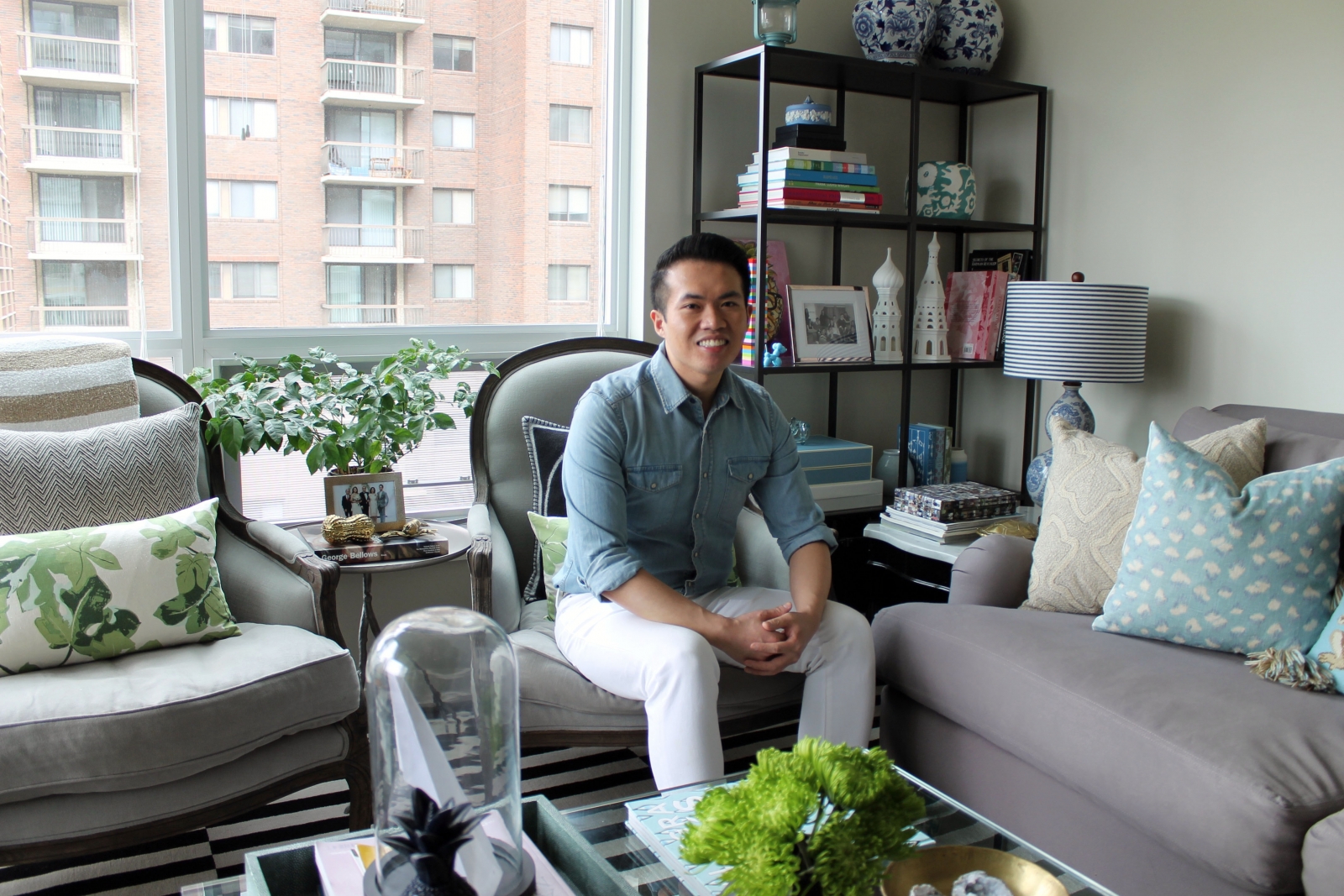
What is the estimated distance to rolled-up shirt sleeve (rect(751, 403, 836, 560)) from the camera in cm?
214

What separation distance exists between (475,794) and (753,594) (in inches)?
41.7

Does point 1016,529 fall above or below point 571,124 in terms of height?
below

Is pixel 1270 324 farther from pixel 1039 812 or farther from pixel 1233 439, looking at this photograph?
pixel 1039 812

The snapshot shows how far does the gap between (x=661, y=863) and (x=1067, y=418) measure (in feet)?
6.65

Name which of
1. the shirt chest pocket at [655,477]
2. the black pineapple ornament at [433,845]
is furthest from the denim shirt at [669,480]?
the black pineapple ornament at [433,845]

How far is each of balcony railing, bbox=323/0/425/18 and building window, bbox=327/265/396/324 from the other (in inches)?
25.9

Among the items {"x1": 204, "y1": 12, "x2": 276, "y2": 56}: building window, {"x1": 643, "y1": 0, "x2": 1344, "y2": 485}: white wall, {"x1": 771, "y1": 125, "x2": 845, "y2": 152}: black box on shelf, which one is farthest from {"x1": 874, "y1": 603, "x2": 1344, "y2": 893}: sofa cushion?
{"x1": 204, "y1": 12, "x2": 276, "y2": 56}: building window

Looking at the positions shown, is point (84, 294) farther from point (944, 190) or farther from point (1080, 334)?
point (1080, 334)

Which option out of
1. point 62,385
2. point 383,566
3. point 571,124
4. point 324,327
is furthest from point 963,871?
point 571,124

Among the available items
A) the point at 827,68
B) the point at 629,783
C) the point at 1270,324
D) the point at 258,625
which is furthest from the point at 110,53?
the point at 1270,324

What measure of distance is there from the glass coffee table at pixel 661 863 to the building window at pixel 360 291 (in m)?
1.79

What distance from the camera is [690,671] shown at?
1742mm

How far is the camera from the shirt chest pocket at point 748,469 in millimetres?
2090

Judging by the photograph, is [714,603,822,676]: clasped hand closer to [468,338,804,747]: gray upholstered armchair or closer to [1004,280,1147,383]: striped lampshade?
[468,338,804,747]: gray upholstered armchair
